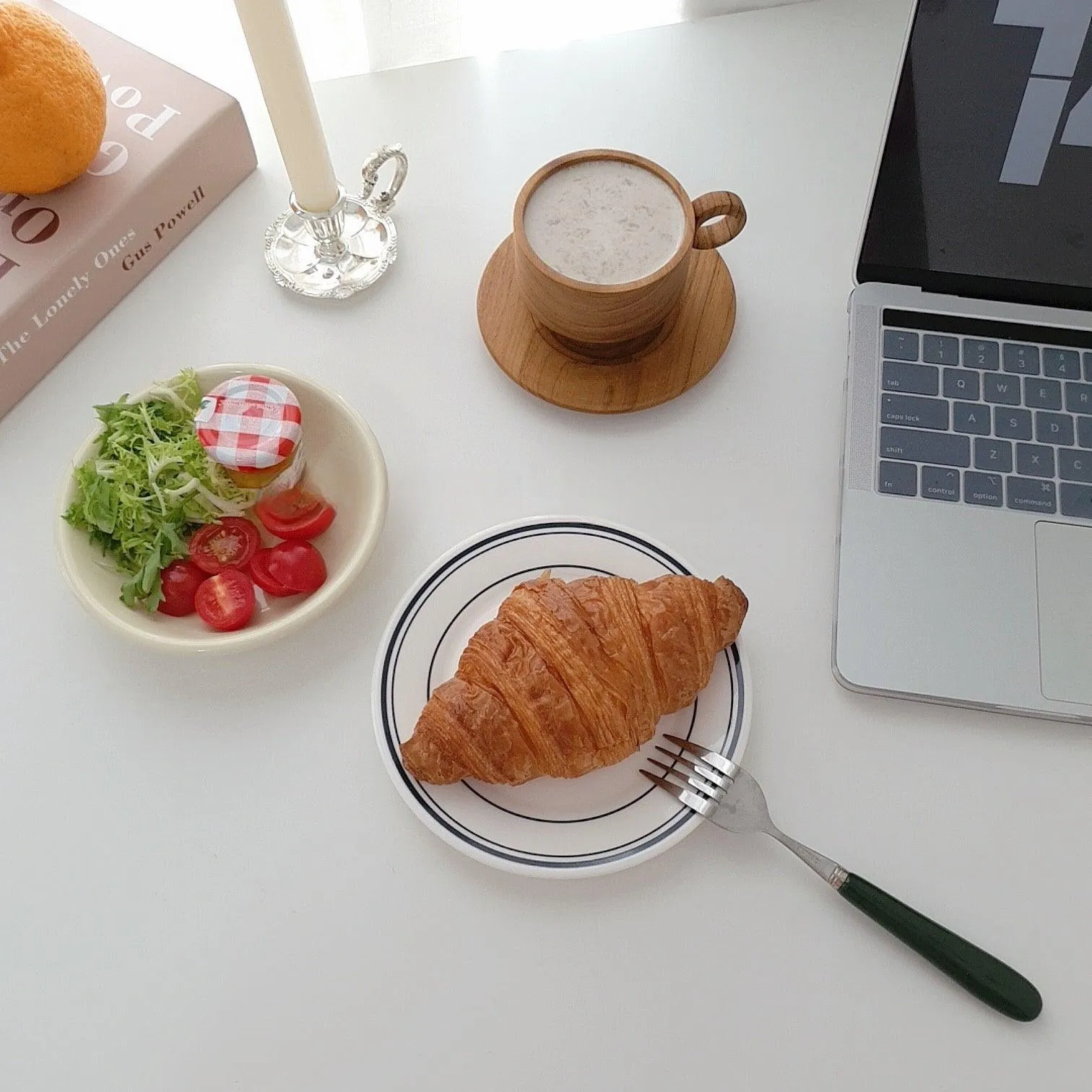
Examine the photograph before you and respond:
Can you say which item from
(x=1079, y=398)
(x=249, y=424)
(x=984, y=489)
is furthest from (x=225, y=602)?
(x=1079, y=398)

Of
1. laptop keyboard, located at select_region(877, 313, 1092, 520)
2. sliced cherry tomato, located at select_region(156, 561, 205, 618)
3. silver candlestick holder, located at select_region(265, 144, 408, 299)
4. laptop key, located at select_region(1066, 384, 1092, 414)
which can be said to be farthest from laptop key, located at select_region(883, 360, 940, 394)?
sliced cherry tomato, located at select_region(156, 561, 205, 618)

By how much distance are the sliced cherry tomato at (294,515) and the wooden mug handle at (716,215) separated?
1.24 feet

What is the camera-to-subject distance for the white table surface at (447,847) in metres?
0.69

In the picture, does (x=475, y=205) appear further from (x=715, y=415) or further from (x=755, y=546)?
(x=755, y=546)

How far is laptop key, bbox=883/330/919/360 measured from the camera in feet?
2.81

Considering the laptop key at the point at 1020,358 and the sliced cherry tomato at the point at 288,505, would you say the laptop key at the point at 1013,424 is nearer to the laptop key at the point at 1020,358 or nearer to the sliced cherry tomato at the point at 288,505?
the laptop key at the point at 1020,358

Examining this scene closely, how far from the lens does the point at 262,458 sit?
2.58 ft

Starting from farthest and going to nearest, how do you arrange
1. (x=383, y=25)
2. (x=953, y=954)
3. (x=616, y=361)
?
(x=383, y=25)
(x=616, y=361)
(x=953, y=954)

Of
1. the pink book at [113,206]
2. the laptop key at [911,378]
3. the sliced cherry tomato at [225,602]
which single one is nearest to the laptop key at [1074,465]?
the laptop key at [911,378]

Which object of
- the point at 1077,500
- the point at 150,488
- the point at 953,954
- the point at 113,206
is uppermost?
the point at 113,206

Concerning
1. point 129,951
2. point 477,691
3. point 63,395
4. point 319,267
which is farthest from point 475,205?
point 129,951

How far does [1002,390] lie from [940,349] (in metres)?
0.06

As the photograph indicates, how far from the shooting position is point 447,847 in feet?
2.44

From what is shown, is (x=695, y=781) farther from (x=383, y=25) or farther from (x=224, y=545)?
(x=383, y=25)
